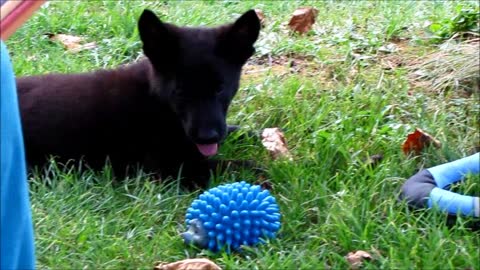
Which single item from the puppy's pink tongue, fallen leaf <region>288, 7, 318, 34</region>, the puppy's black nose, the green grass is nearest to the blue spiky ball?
the green grass

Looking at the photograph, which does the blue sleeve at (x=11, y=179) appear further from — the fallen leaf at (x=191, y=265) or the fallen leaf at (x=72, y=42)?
the fallen leaf at (x=72, y=42)

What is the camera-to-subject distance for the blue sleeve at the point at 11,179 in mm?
2201

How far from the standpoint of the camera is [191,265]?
301cm

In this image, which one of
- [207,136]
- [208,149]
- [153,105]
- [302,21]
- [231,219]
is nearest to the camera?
[231,219]

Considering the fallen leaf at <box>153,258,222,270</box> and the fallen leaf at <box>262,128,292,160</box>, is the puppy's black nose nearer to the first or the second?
the fallen leaf at <box>262,128,292,160</box>

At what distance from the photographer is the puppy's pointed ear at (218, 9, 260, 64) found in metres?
3.97

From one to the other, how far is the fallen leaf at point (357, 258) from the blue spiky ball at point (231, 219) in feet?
0.99

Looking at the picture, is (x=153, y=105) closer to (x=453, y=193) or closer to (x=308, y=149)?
(x=308, y=149)

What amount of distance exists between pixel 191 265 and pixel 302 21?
2813 millimetres

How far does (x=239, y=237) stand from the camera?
10.4ft

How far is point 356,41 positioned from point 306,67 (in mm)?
385

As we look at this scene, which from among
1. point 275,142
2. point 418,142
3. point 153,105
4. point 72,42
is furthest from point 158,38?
point 72,42

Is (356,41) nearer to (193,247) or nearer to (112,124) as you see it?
(112,124)

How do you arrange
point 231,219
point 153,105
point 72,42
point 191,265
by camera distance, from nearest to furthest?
point 191,265, point 231,219, point 153,105, point 72,42
